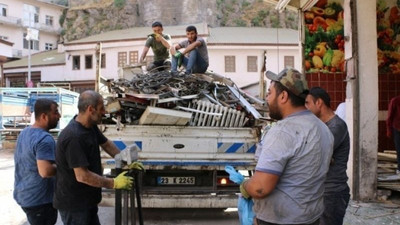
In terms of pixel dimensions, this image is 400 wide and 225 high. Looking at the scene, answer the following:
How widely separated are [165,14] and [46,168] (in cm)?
4648

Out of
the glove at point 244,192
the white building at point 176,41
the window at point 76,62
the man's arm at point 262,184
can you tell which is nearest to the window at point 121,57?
the white building at point 176,41

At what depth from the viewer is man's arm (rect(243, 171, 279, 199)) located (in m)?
2.28

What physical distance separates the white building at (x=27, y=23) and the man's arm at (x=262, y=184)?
48.8 metres

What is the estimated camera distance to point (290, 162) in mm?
2328

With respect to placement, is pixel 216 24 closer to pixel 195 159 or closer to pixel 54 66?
pixel 54 66

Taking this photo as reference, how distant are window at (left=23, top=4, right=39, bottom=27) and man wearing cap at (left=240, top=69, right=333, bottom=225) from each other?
53.0 meters

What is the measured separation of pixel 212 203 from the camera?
5.46 m

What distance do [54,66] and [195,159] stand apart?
3313cm

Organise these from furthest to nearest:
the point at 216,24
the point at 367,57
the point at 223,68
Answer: the point at 216,24 → the point at 223,68 → the point at 367,57

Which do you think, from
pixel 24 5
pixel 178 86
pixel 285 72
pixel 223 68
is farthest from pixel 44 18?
pixel 285 72

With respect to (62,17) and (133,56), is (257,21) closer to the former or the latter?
(133,56)

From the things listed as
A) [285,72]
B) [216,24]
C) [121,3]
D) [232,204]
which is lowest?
[232,204]

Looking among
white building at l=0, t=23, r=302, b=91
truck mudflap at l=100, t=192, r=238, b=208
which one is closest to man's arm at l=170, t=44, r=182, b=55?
truck mudflap at l=100, t=192, r=238, b=208

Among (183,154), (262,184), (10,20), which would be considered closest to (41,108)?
(262,184)
